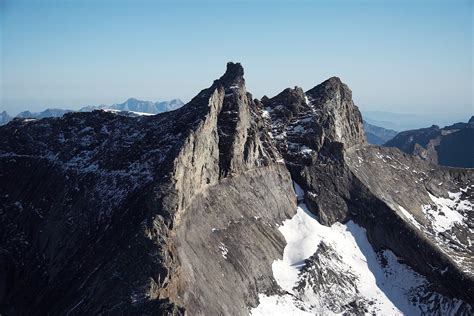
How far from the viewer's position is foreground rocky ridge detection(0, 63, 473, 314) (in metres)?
58.1

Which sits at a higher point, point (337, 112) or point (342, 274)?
point (337, 112)

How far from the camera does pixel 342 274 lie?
82.2m

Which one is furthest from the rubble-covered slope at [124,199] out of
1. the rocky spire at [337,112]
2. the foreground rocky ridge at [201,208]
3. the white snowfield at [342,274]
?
the rocky spire at [337,112]

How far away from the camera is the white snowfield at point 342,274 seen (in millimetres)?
74125

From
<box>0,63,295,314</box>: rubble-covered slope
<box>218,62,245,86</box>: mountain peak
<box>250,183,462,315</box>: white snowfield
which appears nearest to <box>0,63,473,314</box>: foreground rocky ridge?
<box>0,63,295,314</box>: rubble-covered slope

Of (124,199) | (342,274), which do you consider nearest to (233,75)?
(124,199)

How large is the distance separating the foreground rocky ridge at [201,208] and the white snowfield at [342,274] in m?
0.58

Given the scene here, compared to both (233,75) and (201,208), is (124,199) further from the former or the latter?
(233,75)

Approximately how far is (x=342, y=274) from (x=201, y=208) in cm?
2678

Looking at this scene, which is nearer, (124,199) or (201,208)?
(124,199)

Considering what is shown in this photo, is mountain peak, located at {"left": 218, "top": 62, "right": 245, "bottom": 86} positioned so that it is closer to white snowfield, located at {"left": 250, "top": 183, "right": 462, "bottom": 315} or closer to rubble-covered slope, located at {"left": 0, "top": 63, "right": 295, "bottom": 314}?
rubble-covered slope, located at {"left": 0, "top": 63, "right": 295, "bottom": 314}

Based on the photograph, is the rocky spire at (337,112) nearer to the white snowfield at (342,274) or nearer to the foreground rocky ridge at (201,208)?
the foreground rocky ridge at (201,208)

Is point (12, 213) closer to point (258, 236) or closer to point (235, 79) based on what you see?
point (258, 236)

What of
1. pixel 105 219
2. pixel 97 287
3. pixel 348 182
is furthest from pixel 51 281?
pixel 348 182
